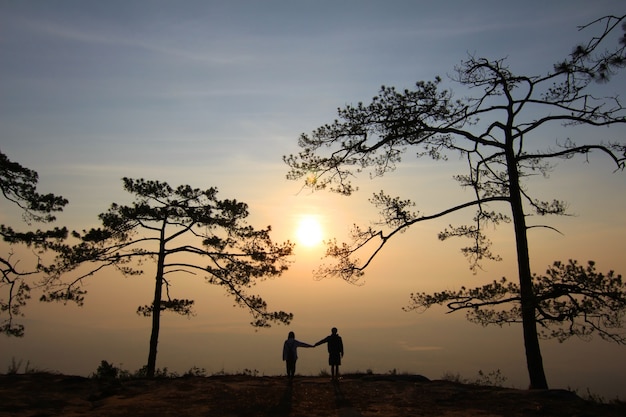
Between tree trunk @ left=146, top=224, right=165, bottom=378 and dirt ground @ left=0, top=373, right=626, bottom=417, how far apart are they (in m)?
4.94

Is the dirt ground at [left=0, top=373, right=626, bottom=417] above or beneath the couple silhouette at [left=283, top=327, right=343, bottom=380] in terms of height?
beneath

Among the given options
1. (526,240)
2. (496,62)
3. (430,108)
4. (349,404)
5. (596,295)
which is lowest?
(349,404)

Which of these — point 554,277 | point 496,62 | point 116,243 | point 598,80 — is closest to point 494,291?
point 554,277

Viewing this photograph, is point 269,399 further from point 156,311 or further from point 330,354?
point 156,311

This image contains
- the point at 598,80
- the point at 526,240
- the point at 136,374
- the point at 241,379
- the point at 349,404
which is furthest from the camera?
the point at 136,374

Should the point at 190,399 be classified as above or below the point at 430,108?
below

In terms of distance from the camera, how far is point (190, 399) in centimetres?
1252

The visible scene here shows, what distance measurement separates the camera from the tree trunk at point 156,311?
19891 mm

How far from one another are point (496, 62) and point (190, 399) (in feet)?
46.9

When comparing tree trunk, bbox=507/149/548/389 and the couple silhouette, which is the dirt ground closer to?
the couple silhouette

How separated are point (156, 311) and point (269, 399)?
406 inches

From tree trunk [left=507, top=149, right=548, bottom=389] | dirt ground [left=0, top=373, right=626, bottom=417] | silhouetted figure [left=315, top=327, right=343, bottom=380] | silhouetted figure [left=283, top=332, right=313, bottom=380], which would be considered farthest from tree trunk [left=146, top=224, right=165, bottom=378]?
tree trunk [left=507, top=149, right=548, bottom=389]

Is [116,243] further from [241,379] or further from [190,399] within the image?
[190,399]

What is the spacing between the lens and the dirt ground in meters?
11.0
